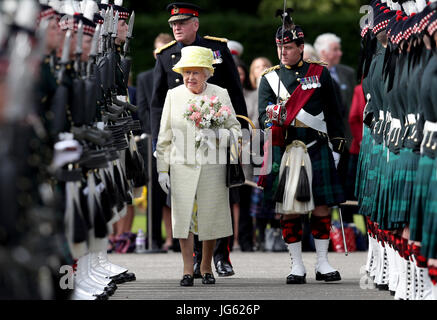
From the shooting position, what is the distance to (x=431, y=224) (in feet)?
21.6

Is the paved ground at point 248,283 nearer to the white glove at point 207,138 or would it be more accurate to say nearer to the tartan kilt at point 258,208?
the tartan kilt at point 258,208

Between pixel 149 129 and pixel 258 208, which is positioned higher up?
pixel 149 129

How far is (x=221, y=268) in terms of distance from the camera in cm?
974

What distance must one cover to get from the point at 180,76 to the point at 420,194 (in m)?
3.28

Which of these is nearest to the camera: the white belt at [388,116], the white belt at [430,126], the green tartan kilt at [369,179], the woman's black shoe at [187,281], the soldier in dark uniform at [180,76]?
the white belt at [430,126]

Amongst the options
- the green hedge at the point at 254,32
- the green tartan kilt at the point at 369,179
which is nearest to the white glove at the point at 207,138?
the green tartan kilt at the point at 369,179

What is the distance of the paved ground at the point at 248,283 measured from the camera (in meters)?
8.26

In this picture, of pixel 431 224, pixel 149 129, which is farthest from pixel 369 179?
pixel 149 129

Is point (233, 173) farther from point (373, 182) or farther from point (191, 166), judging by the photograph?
point (373, 182)

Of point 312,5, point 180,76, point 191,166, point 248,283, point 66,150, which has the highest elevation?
point 312,5

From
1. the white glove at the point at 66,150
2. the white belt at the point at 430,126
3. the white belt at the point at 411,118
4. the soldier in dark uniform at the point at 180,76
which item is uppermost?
Result: the soldier in dark uniform at the point at 180,76

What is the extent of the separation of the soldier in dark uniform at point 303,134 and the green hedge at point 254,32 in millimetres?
10662

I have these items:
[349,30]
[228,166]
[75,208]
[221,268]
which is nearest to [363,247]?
[221,268]

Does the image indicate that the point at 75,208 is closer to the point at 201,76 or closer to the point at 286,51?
the point at 201,76
